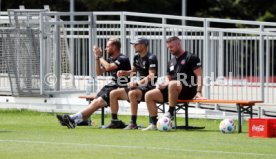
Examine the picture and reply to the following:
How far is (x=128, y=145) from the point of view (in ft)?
51.7

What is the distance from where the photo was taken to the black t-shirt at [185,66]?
1916 cm

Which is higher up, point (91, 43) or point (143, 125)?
point (91, 43)

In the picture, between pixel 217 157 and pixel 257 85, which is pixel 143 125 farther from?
pixel 217 157

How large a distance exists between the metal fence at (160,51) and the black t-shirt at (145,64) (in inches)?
121

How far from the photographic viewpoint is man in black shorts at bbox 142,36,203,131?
19.0 metres

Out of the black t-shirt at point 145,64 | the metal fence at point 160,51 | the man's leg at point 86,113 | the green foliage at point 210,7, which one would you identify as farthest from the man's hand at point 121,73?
the green foliage at point 210,7

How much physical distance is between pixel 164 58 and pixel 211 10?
36.0 m

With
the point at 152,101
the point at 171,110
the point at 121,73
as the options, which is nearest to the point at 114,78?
the point at 121,73

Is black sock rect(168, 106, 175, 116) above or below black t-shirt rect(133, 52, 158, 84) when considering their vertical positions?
below

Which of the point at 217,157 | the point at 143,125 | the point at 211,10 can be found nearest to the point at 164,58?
the point at 143,125

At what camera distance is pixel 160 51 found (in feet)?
78.3

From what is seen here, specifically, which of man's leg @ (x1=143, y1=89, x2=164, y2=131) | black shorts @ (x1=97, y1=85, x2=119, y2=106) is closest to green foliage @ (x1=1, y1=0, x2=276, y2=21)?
black shorts @ (x1=97, y1=85, x2=119, y2=106)

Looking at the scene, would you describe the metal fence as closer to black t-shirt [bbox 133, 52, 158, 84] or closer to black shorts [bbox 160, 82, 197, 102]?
black t-shirt [bbox 133, 52, 158, 84]

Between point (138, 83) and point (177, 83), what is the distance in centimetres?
81
